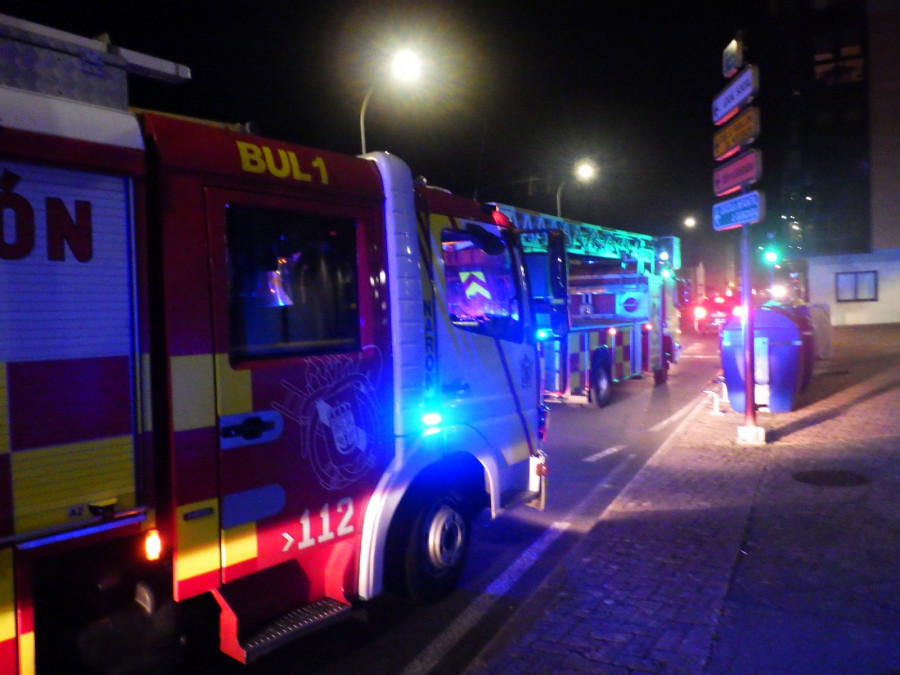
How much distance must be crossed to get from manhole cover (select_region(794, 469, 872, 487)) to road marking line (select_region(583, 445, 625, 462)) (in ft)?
7.56

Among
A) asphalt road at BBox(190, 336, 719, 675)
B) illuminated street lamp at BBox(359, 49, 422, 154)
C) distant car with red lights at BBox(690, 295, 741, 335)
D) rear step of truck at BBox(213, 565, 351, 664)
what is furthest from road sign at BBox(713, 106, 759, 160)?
distant car with red lights at BBox(690, 295, 741, 335)

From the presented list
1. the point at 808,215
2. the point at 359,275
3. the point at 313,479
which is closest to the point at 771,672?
the point at 313,479

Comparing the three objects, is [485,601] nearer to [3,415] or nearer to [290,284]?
[290,284]

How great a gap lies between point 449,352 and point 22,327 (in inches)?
96.8

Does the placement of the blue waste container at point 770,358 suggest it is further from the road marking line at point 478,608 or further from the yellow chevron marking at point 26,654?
the yellow chevron marking at point 26,654

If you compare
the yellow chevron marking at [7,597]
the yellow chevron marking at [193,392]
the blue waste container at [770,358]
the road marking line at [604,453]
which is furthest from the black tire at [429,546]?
the blue waste container at [770,358]

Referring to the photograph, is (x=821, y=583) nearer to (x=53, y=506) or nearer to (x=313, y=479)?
(x=313, y=479)

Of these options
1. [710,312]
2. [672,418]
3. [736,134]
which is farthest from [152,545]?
[710,312]

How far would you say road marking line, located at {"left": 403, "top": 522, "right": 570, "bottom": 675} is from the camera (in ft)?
12.8

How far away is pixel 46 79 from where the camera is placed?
278 cm

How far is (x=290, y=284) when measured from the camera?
355 centimetres

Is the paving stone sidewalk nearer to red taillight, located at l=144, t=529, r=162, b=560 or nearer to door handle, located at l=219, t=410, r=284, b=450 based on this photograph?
door handle, located at l=219, t=410, r=284, b=450

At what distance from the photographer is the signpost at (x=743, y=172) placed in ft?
28.0

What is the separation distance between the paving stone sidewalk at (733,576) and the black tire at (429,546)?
1.76 feet
